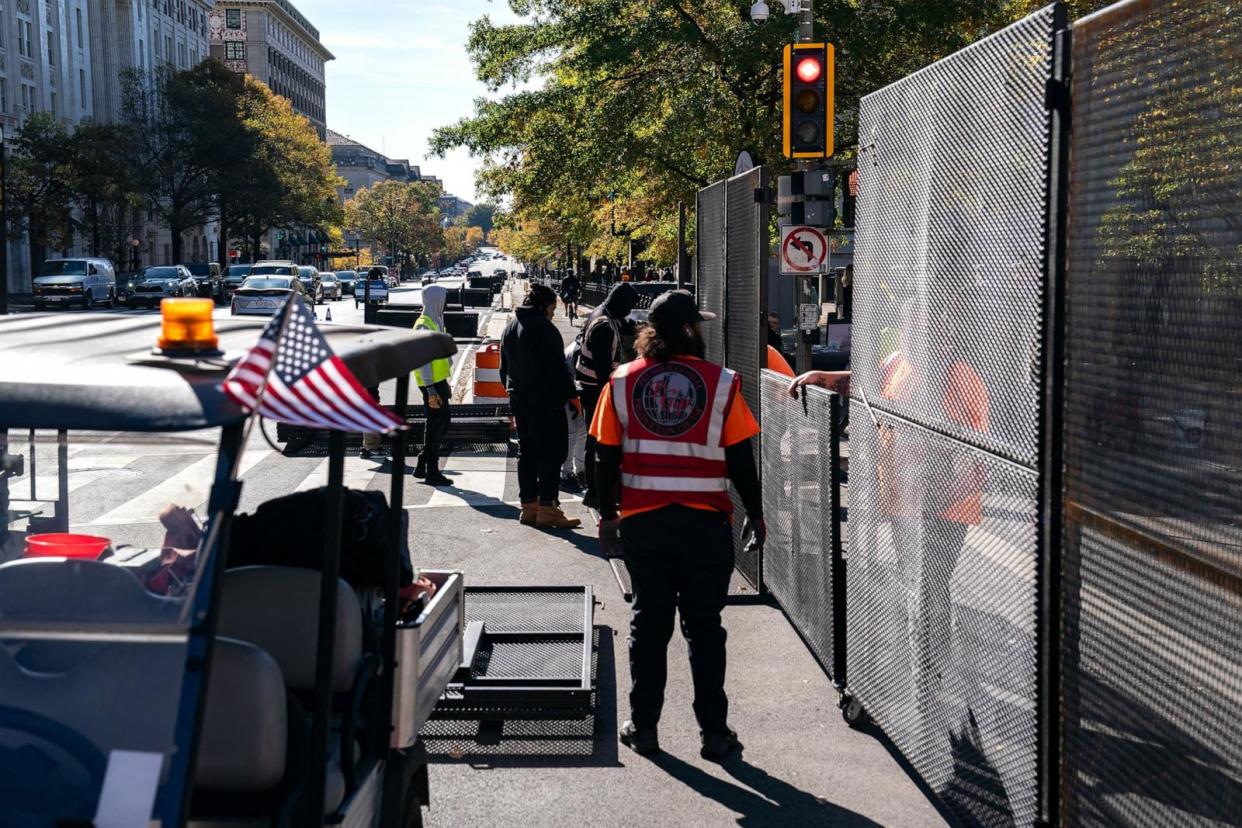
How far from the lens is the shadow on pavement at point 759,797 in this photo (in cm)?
533

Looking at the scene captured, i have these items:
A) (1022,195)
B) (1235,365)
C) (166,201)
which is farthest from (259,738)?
(166,201)

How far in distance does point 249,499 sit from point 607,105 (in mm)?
21968

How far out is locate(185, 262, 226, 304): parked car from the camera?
201ft

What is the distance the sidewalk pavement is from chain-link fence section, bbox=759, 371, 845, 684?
0.28 meters

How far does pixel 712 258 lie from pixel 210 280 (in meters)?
57.1

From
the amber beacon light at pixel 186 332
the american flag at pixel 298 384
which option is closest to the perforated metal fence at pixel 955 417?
the american flag at pixel 298 384

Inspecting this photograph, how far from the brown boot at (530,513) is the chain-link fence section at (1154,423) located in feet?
25.0

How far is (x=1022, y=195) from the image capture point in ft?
14.2

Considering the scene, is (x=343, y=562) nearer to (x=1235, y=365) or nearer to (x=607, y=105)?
(x=1235, y=365)

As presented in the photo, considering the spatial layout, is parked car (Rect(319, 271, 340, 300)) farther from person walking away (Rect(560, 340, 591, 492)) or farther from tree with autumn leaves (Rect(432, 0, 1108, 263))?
person walking away (Rect(560, 340, 591, 492))

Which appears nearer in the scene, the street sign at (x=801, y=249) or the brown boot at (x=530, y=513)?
the brown boot at (x=530, y=513)

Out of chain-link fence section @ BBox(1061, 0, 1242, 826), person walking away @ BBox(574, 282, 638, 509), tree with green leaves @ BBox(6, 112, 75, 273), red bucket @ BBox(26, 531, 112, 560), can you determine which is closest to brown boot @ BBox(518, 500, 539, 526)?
person walking away @ BBox(574, 282, 638, 509)

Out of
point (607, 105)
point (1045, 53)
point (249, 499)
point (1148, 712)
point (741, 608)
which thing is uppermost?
point (607, 105)

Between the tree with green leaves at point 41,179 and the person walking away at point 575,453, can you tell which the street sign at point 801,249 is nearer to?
the person walking away at point 575,453
